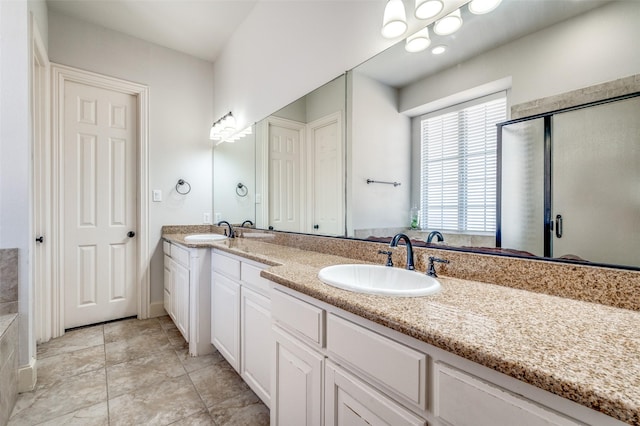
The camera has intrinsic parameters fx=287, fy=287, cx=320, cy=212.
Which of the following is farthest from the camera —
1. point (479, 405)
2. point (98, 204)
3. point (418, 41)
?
point (98, 204)

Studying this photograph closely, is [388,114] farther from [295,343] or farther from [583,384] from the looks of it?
[583,384]

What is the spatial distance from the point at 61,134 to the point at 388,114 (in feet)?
9.04

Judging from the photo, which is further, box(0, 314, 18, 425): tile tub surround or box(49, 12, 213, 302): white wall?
box(49, 12, 213, 302): white wall

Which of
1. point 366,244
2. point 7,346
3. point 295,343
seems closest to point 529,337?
point 295,343

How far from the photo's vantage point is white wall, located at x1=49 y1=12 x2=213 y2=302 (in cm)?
255

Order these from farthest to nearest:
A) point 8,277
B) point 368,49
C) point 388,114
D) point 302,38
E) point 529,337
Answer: point 302,38, point 8,277, point 368,49, point 388,114, point 529,337

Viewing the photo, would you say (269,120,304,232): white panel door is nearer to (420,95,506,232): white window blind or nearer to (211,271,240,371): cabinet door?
(211,271,240,371): cabinet door

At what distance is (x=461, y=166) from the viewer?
113 cm

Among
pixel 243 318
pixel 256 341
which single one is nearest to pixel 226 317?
pixel 243 318

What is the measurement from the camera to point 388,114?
1.39m

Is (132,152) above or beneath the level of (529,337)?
above

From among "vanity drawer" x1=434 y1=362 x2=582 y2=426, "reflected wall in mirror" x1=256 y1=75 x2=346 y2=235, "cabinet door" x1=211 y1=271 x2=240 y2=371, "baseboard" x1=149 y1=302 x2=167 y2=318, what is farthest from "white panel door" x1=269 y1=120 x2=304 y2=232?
"baseboard" x1=149 y1=302 x2=167 y2=318

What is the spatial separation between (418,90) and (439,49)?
17 cm

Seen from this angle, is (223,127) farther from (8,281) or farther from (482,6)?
(482,6)
